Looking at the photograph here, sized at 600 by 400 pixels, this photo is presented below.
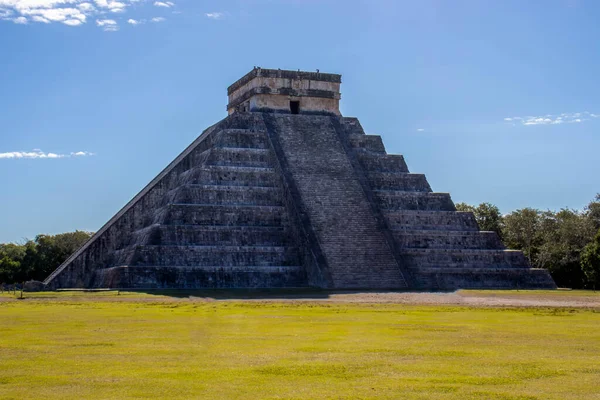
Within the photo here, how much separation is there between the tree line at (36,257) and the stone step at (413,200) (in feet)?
76.1

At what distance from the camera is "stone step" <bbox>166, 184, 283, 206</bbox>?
34875mm

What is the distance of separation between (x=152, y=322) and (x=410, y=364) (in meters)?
7.03

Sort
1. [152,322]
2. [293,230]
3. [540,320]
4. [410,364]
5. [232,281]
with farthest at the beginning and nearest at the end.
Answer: [293,230] < [232,281] < [540,320] < [152,322] < [410,364]

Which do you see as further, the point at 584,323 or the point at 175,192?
the point at 175,192

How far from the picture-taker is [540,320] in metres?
16.9

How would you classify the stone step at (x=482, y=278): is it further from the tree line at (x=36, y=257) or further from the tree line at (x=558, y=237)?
the tree line at (x=36, y=257)

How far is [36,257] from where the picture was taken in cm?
5366

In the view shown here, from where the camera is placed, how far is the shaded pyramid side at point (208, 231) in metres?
32.0

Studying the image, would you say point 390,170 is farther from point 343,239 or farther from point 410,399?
point 410,399

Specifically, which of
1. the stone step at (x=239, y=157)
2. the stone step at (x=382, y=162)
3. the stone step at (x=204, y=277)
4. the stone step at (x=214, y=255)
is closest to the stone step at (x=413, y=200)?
the stone step at (x=382, y=162)

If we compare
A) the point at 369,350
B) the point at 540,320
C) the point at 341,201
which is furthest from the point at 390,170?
the point at 369,350

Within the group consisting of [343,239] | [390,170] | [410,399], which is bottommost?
[410,399]

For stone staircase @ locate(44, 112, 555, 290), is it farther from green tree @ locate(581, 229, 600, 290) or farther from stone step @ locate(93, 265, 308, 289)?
green tree @ locate(581, 229, 600, 290)

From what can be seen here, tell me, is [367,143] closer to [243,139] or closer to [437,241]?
[243,139]
